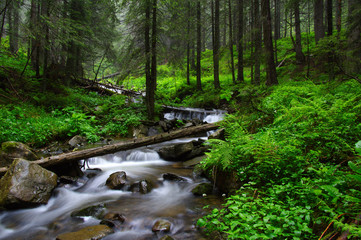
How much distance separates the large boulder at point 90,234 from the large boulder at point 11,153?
389 centimetres

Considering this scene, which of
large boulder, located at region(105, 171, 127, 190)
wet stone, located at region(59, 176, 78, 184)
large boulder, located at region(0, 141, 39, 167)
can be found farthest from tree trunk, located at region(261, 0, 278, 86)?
large boulder, located at region(0, 141, 39, 167)

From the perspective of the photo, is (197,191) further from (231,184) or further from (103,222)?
(103,222)

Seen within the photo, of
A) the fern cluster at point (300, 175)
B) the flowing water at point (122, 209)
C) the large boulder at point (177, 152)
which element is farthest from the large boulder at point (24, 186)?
the fern cluster at point (300, 175)

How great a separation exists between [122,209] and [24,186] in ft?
7.89

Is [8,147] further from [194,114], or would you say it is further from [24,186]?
[194,114]

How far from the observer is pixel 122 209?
4961 mm

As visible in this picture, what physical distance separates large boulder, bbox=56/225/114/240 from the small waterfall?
1038cm

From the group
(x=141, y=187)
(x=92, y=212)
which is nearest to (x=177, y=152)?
(x=141, y=187)

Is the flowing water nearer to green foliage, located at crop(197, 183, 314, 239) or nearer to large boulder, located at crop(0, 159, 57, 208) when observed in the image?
large boulder, located at crop(0, 159, 57, 208)

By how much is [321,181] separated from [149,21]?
10822 mm

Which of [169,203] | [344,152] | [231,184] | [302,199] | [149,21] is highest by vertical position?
[149,21]

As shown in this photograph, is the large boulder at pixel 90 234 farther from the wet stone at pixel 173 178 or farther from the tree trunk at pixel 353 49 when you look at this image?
the tree trunk at pixel 353 49

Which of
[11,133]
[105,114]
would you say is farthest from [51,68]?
[11,133]

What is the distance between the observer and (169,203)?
17.3ft
